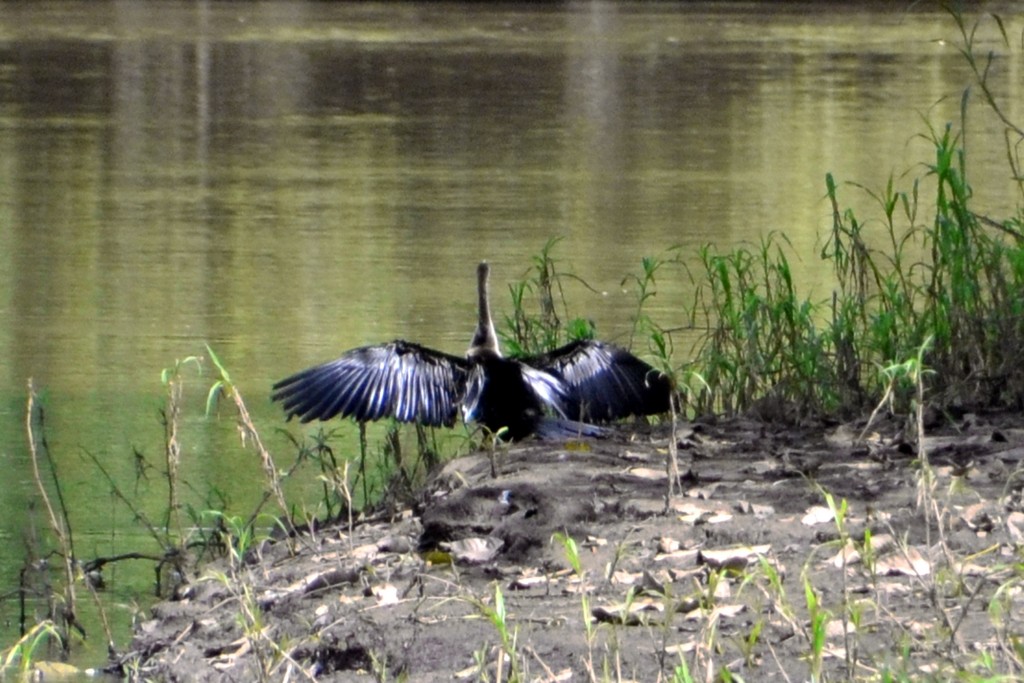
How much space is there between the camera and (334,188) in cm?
1305

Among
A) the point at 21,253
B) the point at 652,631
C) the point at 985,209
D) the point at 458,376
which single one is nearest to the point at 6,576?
the point at 458,376

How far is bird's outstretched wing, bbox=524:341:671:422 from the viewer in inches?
245

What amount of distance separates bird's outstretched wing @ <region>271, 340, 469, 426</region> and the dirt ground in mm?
199

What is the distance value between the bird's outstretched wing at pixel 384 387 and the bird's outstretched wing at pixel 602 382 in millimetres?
345

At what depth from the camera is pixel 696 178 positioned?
534 inches

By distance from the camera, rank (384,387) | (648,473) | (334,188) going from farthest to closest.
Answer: (334,188), (384,387), (648,473)

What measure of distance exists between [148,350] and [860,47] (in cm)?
1833

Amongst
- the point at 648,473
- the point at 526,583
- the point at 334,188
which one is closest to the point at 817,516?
the point at 648,473

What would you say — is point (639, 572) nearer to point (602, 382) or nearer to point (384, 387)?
point (384, 387)

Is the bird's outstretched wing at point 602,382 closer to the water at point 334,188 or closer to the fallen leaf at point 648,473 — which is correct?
the fallen leaf at point 648,473

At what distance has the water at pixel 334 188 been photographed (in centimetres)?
791

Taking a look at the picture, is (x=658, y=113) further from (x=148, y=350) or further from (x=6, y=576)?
(x=6, y=576)

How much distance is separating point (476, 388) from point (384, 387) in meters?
→ 0.27

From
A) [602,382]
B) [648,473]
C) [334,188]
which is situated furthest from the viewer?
[334,188]
